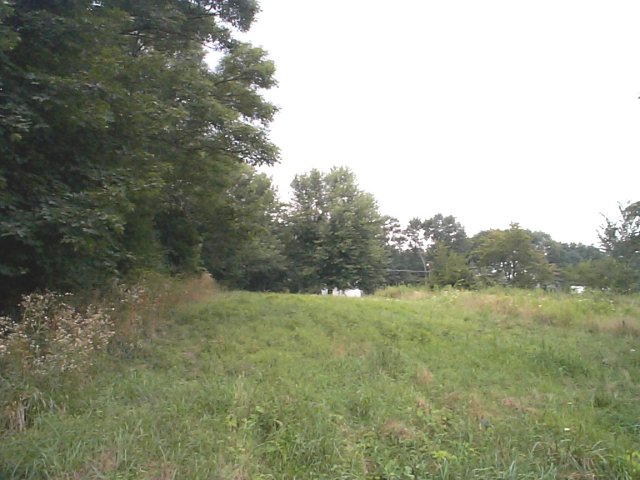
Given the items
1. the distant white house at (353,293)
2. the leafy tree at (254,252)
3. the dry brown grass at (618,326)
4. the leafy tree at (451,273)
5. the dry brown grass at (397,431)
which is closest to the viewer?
the dry brown grass at (397,431)

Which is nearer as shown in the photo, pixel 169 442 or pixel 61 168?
pixel 169 442

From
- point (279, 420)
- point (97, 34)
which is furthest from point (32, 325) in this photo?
point (97, 34)

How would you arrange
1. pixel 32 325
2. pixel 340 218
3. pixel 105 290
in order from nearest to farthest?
pixel 32 325
pixel 105 290
pixel 340 218

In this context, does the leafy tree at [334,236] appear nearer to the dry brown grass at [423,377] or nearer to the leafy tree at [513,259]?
the leafy tree at [513,259]

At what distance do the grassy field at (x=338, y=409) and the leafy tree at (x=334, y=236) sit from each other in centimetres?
2212

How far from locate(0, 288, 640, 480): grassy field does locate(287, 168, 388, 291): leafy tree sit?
2212 centimetres

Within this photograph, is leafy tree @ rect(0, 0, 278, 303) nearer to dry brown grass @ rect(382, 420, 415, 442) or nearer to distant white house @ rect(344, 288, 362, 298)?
dry brown grass @ rect(382, 420, 415, 442)

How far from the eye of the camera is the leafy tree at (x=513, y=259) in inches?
1283

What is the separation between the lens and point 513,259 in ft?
114

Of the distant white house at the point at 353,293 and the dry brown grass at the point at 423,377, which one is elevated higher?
the distant white house at the point at 353,293

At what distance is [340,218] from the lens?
30.9 meters

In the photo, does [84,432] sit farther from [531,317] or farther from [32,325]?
[531,317]

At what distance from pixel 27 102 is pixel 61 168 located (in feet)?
2.81

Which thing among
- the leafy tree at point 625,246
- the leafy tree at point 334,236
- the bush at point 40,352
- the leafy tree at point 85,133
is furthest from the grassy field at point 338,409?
the leafy tree at point 334,236
